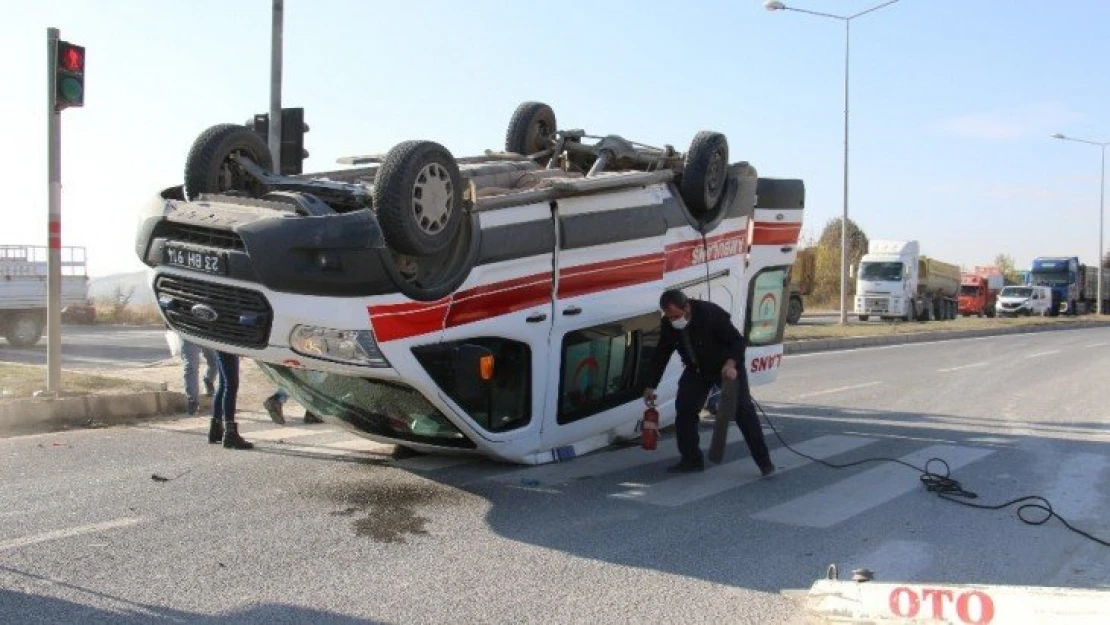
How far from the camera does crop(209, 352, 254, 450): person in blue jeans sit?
8188 mm

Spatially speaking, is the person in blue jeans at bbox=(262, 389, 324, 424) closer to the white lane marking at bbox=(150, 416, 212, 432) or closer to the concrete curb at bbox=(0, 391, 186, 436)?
the white lane marking at bbox=(150, 416, 212, 432)

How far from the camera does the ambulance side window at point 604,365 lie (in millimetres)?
7398

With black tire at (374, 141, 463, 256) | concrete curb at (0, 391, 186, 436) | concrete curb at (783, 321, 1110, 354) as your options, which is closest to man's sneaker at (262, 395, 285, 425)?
concrete curb at (0, 391, 186, 436)

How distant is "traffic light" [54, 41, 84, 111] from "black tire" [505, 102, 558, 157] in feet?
13.7

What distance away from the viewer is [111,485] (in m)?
6.78

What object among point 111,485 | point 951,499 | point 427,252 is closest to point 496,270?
point 427,252

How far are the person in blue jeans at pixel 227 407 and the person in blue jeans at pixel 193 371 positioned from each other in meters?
1.23

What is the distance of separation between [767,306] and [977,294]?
161ft

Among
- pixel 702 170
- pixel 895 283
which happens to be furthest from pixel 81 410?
pixel 895 283

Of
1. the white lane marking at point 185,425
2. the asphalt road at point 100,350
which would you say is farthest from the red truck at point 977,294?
the white lane marking at point 185,425

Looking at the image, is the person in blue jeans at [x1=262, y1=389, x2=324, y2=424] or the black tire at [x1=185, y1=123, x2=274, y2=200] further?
the person in blue jeans at [x1=262, y1=389, x2=324, y2=424]

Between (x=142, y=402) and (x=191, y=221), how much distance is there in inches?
192

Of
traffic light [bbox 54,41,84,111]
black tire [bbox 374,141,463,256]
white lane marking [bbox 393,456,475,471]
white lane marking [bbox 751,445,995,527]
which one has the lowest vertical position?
white lane marking [bbox 751,445,995,527]

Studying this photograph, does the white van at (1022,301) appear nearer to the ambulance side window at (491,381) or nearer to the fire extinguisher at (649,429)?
the fire extinguisher at (649,429)
